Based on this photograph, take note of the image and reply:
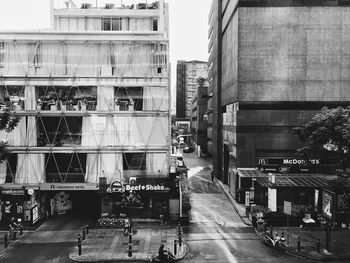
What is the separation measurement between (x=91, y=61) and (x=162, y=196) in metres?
14.0

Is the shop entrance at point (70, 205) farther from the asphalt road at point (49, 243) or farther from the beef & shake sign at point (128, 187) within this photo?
the beef & shake sign at point (128, 187)

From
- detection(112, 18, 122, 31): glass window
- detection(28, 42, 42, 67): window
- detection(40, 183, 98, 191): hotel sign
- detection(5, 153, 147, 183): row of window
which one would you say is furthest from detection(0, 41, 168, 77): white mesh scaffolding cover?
detection(40, 183, 98, 191): hotel sign

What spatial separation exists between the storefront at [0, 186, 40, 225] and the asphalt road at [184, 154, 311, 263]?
13582 millimetres

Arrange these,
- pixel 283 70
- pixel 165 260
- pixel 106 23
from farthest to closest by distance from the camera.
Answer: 1. pixel 106 23
2. pixel 283 70
3. pixel 165 260

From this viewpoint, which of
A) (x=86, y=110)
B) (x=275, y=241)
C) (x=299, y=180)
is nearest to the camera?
(x=275, y=241)

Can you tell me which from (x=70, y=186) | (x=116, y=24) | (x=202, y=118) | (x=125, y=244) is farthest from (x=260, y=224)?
(x=202, y=118)

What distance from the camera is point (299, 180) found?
37.0 metres

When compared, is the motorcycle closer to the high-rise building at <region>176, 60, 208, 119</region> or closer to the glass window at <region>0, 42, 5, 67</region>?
the glass window at <region>0, 42, 5, 67</region>

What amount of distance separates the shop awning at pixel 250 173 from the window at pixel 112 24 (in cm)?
1992

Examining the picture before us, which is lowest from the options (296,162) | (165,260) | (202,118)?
(165,260)

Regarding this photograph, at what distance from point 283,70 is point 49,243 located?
2708cm

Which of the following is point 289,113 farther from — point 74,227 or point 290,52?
point 74,227

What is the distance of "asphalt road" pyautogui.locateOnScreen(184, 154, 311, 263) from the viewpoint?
2605 cm

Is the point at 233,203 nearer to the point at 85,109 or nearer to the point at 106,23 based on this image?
the point at 85,109
